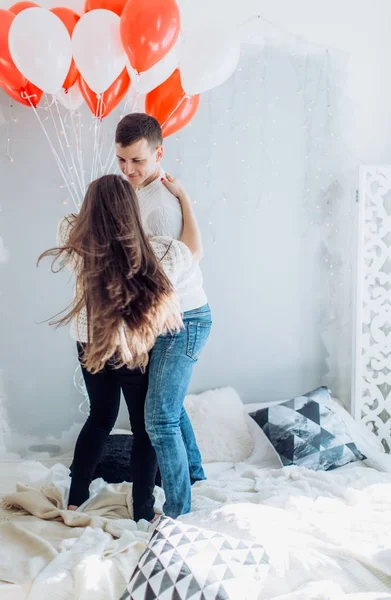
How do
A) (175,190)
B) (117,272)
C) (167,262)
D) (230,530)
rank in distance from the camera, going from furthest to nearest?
(175,190) < (167,262) < (117,272) < (230,530)

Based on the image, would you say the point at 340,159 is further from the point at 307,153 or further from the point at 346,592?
the point at 346,592

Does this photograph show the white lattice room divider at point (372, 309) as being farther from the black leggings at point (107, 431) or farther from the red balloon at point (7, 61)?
the red balloon at point (7, 61)

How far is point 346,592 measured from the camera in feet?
3.95

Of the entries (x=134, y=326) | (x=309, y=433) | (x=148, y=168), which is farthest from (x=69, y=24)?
(x=309, y=433)

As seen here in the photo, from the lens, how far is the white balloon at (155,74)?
6.27 feet

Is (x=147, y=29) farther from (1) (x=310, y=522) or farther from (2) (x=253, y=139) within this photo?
(1) (x=310, y=522)

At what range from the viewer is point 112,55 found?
1.84m

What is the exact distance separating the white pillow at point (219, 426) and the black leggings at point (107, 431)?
561 millimetres

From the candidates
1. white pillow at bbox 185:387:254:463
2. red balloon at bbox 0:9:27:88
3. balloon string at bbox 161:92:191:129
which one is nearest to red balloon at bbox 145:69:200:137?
balloon string at bbox 161:92:191:129

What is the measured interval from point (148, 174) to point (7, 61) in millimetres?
619

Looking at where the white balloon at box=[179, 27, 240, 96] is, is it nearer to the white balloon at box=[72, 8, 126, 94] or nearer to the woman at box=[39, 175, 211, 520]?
the white balloon at box=[72, 8, 126, 94]

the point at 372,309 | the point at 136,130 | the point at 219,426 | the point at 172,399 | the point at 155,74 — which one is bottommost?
the point at 219,426

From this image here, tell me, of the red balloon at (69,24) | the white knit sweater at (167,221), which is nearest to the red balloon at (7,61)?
the red balloon at (69,24)

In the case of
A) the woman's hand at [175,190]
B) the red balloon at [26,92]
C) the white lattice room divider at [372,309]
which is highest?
the red balloon at [26,92]
